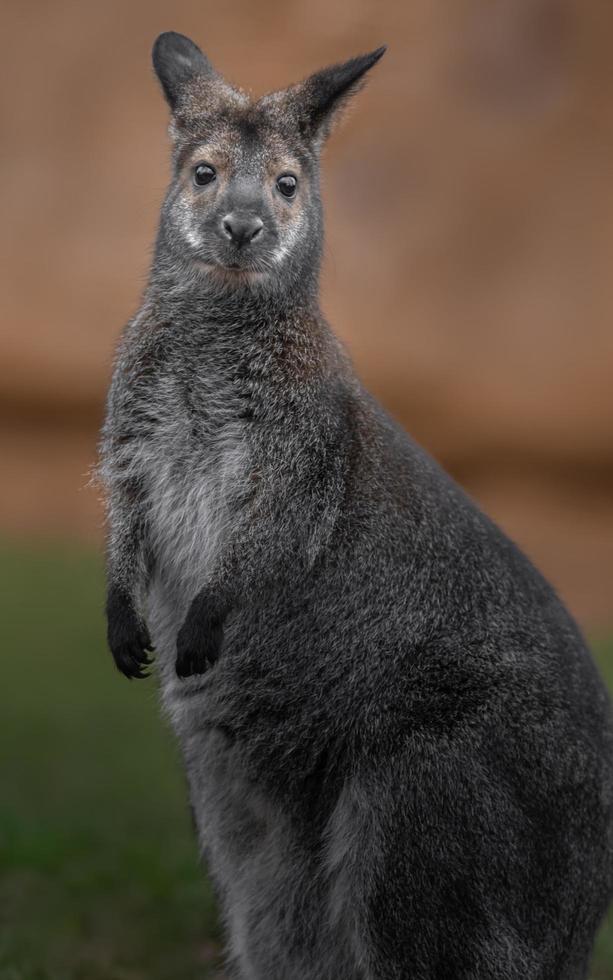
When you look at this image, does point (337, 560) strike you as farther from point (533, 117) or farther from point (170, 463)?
point (533, 117)

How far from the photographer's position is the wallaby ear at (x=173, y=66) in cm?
481

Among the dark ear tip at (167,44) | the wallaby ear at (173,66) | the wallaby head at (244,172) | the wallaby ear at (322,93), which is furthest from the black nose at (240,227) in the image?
the dark ear tip at (167,44)

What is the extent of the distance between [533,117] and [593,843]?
10.7m

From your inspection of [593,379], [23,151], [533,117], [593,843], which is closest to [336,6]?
[533,117]

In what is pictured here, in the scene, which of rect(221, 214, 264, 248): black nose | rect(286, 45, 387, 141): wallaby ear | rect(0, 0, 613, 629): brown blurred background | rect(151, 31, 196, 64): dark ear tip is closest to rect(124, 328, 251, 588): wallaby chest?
rect(221, 214, 264, 248): black nose

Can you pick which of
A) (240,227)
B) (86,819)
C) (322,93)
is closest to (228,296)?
(240,227)

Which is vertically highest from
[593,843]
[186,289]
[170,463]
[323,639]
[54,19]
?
[54,19]

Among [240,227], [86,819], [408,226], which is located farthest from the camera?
[408,226]

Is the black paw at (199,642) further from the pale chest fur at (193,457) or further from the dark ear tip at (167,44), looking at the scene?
the dark ear tip at (167,44)

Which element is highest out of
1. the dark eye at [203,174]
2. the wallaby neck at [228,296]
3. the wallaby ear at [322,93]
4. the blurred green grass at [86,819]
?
the wallaby ear at [322,93]

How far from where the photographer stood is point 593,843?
4.34 m

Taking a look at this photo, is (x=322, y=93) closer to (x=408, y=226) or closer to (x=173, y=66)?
(x=173, y=66)

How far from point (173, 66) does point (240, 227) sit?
2.73ft

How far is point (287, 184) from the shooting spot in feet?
15.1
